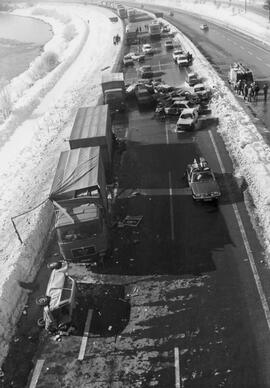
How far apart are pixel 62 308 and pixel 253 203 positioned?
12.3 metres

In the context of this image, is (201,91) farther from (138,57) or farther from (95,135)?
(138,57)

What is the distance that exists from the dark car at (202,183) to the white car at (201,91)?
17001 millimetres

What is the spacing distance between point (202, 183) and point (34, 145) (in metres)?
20.2

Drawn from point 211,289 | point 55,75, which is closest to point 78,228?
point 211,289

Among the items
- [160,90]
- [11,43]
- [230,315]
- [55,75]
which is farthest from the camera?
[11,43]

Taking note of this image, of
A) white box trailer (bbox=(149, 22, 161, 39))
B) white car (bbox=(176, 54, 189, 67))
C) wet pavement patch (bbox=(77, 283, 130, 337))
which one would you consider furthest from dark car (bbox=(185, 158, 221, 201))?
white box trailer (bbox=(149, 22, 161, 39))

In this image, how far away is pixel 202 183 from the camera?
79.5 ft

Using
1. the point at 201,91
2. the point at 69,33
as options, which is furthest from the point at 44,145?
the point at 69,33

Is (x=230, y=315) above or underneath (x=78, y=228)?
underneath

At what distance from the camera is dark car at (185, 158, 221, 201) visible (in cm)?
2352

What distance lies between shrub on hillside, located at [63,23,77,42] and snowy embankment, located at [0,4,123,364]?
12361 millimetres

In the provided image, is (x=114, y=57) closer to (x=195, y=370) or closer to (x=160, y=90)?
(x=160, y=90)

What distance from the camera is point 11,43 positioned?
11400 centimetres

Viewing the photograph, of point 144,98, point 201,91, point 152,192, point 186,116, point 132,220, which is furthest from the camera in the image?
point 201,91
